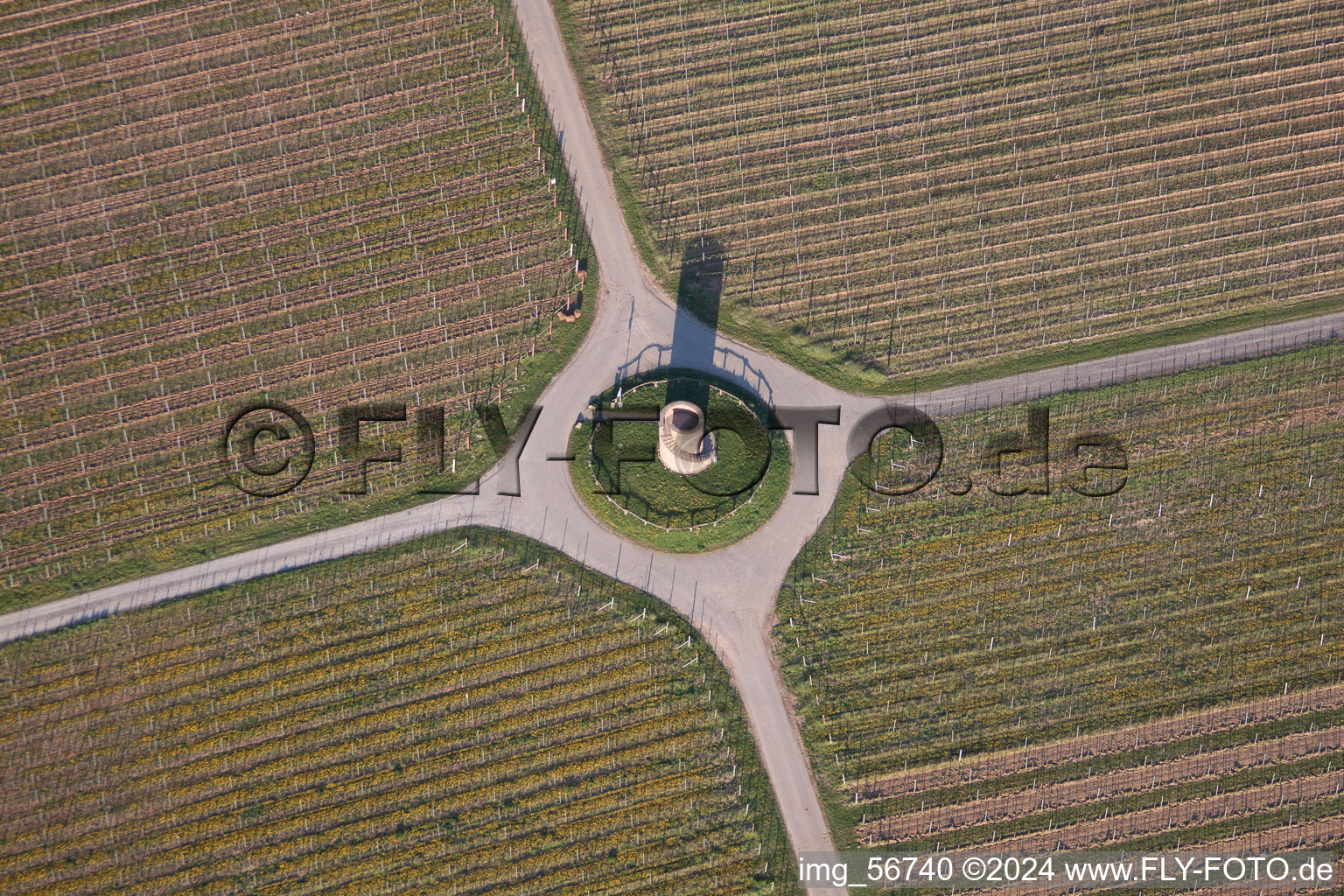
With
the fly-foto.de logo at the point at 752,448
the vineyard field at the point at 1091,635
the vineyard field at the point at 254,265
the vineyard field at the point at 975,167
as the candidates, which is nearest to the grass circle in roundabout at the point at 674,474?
the fly-foto.de logo at the point at 752,448

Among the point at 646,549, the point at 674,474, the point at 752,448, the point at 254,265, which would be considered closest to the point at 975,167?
the point at 752,448

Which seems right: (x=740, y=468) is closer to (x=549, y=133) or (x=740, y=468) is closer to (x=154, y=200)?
(x=549, y=133)

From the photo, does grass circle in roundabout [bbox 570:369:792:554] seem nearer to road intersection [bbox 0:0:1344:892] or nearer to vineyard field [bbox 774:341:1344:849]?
road intersection [bbox 0:0:1344:892]

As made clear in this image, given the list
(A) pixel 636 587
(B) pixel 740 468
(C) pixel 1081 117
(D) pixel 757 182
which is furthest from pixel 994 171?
(A) pixel 636 587

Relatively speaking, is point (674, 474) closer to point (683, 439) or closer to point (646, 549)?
point (683, 439)

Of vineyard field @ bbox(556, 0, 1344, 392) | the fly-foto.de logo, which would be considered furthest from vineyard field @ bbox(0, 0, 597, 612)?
vineyard field @ bbox(556, 0, 1344, 392)

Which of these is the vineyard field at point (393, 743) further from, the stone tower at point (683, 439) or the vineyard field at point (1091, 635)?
the stone tower at point (683, 439)
